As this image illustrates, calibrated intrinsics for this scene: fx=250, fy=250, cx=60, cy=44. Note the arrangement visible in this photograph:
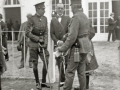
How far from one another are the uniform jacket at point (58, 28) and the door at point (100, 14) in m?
10.9

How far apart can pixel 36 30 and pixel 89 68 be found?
5.06 feet

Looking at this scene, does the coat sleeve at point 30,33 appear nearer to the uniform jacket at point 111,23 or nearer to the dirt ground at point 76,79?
the dirt ground at point 76,79

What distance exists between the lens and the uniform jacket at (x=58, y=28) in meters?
6.13

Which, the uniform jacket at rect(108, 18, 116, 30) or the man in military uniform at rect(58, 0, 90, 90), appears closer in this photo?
the man in military uniform at rect(58, 0, 90, 90)

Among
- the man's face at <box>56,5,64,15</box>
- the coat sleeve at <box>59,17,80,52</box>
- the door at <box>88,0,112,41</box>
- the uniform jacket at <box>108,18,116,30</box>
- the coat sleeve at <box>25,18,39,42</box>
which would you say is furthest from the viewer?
the door at <box>88,0,112,41</box>

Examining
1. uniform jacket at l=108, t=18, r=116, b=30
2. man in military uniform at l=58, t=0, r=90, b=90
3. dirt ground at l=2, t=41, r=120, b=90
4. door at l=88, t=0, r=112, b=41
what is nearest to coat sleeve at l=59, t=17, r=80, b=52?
man in military uniform at l=58, t=0, r=90, b=90

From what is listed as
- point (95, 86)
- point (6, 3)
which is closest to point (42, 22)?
point (95, 86)

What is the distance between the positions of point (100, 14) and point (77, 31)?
489 inches

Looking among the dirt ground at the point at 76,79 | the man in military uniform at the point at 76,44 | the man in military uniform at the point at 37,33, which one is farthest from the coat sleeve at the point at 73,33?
the dirt ground at the point at 76,79

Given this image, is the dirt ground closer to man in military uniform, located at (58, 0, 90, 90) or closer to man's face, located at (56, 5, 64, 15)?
man in military uniform, located at (58, 0, 90, 90)

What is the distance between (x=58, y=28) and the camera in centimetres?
616

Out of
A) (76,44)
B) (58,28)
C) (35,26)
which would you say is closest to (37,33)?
(35,26)

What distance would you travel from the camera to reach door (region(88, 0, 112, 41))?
16.8 m

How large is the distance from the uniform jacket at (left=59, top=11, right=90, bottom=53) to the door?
12.1 meters
